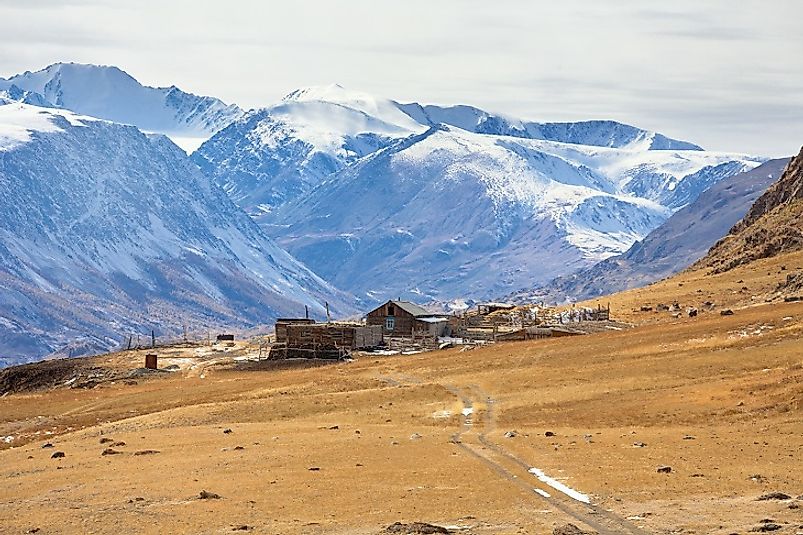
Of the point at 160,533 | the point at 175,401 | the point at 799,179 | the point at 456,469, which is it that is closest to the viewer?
the point at 160,533

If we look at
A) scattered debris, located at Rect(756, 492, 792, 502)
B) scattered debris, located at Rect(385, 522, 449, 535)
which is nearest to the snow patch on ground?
scattered debris, located at Rect(756, 492, 792, 502)

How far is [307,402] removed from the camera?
67.5 metres

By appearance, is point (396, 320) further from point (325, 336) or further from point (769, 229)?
point (769, 229)

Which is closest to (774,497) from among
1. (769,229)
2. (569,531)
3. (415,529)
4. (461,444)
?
(569,531)

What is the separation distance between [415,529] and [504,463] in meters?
12.1

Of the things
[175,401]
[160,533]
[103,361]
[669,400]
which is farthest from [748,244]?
[160,533]

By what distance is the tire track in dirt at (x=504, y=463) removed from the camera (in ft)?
103

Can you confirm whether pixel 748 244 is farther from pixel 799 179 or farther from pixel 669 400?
pixel 669 400

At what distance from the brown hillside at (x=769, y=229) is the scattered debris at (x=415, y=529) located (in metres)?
102

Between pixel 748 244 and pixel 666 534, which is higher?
pixel 748 244

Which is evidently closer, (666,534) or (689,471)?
(666,534)

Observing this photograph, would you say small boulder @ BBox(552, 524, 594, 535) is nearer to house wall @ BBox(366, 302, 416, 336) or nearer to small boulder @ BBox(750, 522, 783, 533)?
small boulder @ BBox(750, 522, 783, 533)

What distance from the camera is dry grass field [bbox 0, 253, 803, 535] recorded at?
112ft

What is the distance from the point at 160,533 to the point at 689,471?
15.2 metres
